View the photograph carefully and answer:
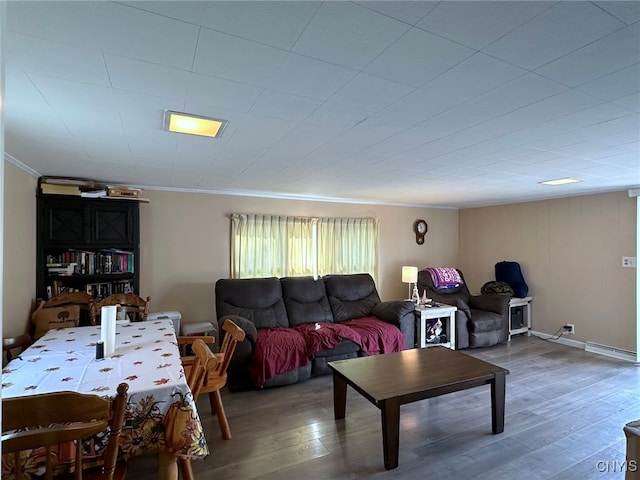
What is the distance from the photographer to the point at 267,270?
479 cm

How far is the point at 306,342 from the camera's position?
3.59m

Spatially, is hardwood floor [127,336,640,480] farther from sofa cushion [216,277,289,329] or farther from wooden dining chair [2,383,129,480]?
wooden dining chair [2,383,129,480]

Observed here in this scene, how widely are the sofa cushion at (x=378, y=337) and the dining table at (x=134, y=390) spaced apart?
7.69 ft

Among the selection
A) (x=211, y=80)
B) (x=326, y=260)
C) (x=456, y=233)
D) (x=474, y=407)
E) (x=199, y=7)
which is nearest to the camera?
(x=199, y=7)

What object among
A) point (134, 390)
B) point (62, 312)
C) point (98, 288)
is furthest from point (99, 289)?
point (134, 390)

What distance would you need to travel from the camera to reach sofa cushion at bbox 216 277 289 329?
3.97m

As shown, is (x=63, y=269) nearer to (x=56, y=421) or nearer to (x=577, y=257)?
(x=56, y=421)

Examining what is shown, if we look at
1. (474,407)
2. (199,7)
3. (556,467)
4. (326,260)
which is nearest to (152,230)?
(326,260)

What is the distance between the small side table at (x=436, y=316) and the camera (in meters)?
4.34

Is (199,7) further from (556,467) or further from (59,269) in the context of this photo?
(59,269)

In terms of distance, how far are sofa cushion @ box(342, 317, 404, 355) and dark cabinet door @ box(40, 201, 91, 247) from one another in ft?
10.5

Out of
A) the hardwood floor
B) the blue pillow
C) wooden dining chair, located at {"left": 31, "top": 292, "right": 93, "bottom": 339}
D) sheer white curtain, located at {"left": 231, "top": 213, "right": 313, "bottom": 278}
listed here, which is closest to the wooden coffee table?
the hardwood floor

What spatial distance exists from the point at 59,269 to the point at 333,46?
3.75 m

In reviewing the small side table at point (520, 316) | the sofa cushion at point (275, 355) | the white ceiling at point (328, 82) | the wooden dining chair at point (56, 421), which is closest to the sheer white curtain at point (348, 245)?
the sofa cushion at point (275, 355)
